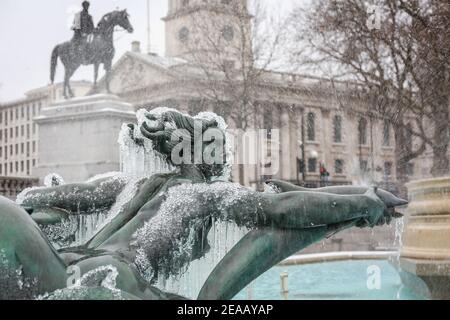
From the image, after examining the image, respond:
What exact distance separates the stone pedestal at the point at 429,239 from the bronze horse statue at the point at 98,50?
1258 centimetres

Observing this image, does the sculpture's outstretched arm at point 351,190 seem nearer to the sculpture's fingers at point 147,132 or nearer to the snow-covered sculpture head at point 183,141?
the snow-covered sculpture head at point 183,141

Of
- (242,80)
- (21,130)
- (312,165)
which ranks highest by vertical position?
(21,130)

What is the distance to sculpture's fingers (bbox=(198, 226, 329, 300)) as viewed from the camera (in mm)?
3432

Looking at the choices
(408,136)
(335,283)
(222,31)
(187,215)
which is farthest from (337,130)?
(187,215)

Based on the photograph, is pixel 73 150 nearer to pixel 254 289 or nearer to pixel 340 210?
pixel 254 289

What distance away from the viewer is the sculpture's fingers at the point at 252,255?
343cm

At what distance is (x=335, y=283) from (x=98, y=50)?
11.9 metres

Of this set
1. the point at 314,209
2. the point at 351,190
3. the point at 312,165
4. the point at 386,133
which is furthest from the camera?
the point at 312,165

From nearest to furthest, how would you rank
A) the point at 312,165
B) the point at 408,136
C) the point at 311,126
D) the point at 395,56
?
the point at 395,56 < the point at 408,136 < the point at 311,126 < the point at 312,165

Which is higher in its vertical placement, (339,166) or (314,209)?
(339,166)

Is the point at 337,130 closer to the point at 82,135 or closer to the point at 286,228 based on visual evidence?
the point at 82,135

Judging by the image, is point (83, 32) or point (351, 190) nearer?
point (351, 190)

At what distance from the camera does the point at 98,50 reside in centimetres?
1906
